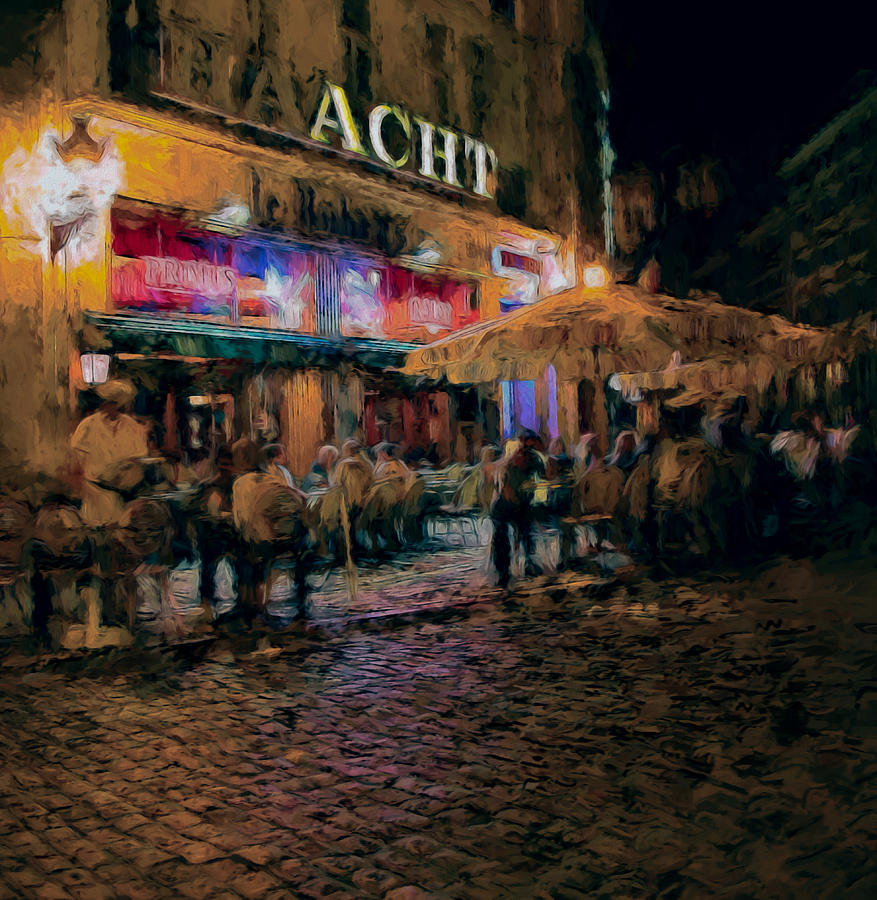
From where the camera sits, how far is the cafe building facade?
12969mm

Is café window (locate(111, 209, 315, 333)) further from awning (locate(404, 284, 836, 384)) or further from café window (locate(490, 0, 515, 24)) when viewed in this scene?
café window (locate(490, 0, 515, 24))

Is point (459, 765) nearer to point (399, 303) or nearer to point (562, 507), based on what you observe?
point (562, 507)

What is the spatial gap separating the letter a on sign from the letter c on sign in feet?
1.30

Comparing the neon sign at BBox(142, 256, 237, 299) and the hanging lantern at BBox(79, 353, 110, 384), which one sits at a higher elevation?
the neon sign at BBox(142, 256, 237, 299)

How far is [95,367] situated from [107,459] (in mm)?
6289

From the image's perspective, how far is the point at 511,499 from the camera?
28.6 ft

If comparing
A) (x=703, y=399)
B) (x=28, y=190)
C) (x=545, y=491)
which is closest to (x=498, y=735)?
(x=545, y=491)

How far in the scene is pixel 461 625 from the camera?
7.29 meters

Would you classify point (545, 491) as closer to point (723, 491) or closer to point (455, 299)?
point (723, 491)

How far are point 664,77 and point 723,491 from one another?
1526cm

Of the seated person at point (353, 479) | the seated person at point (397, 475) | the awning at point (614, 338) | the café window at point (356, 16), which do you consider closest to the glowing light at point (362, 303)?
the café window at point (356, 16)

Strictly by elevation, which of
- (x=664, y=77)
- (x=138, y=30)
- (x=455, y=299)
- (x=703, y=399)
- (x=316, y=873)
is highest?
(x=664, y=77)

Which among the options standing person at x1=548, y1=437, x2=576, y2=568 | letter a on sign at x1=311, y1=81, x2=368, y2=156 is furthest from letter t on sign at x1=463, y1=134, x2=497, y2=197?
standing person at x1=548, y1=437, x2=576, y2=568

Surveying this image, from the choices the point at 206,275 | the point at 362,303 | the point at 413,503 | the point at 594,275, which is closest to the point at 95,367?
the point at 206,275
